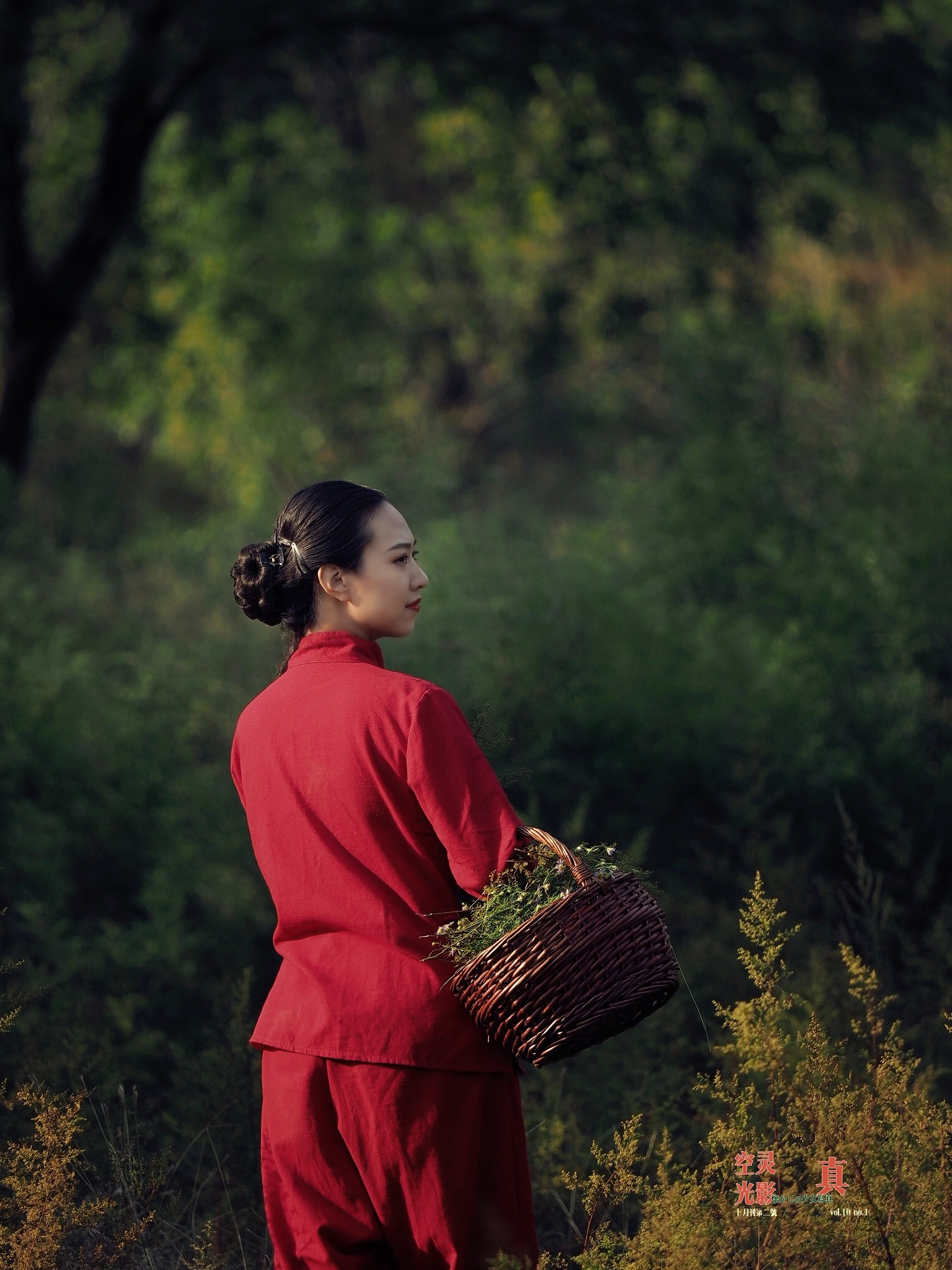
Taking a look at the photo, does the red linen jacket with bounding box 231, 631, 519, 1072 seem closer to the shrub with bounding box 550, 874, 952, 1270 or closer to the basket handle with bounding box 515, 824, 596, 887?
the basket handle with bounding box 515, 824, 596, 887

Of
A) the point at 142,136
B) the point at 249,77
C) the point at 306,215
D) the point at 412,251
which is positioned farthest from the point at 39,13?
the point at 412,251

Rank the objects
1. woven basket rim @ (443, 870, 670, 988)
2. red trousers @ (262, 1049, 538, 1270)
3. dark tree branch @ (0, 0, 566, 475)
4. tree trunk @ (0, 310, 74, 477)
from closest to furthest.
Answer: woven basket rim @ (443, 870, 670, 988) < red trousers @ (262, 1049, 538, 1270) < dark tree branch @ (0, 0, 566, 475) < tree trunk @ (0, 310, 74, 477)

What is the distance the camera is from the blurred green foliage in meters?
4.71

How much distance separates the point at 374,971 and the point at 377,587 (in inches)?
25.1

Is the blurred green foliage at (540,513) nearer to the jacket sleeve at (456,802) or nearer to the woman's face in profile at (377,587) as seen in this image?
the woman's face in profile at (377,587)

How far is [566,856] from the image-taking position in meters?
2.04

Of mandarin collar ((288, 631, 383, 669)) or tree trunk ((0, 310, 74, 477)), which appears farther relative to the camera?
tree trunk ((0, 310, 74, 477))

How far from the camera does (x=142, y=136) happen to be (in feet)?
33.0

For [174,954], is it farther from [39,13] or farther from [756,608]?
[39,13]

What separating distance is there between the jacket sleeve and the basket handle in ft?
0.12

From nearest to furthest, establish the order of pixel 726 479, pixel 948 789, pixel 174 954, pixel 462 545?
1. pixel 174 954
2. pixel 948 789
3. pixel 462 545
4. pixel 726 479

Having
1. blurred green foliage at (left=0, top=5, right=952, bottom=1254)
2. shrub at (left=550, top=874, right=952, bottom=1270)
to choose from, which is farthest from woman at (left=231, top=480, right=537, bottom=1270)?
blurred green foliage at (left=0, top=5, right=952, bottom=1254)

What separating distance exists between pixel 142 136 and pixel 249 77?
1.47m

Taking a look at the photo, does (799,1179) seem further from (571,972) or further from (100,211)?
(100,211)
